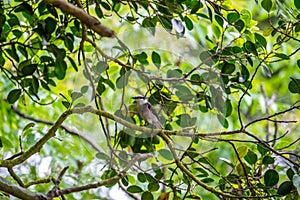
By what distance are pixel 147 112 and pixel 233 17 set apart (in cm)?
15

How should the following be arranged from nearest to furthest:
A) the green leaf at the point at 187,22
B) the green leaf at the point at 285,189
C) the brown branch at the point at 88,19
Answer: the brown branch at the point at 88,19, the green leaf at the point at 285,189, the green leaf at the point at 187,22

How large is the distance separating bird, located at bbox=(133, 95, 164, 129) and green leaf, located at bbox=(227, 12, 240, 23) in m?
0.14

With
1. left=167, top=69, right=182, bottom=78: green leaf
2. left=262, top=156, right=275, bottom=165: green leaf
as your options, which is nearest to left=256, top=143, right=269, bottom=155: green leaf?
left=262, top=156, right=275, bottom=165: green leaf

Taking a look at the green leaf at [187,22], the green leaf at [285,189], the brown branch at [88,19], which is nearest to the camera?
the brown branch at [88,19]

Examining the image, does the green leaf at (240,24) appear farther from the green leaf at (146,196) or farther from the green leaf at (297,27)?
the green leaf at (146,196)

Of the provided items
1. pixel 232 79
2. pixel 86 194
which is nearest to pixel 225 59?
pixel 232 79

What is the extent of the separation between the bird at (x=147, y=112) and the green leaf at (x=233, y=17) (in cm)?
14

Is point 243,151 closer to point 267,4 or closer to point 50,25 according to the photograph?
point 267,4

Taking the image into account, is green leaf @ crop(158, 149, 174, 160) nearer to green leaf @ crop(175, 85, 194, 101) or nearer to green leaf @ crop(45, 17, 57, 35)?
green leaf @ crop(175, 85, 194, 101)

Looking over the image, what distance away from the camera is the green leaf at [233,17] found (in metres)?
0.57

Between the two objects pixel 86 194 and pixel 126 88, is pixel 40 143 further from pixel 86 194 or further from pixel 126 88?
pixel 86 194

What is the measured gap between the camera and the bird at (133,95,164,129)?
1.65ft

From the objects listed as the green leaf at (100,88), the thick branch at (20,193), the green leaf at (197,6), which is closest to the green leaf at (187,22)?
the green leaf at (197,6)

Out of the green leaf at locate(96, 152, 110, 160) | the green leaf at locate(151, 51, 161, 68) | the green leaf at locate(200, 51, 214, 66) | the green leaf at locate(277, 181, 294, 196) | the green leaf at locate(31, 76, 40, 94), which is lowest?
the green leaf at locate(96, 152, 110, 160)
